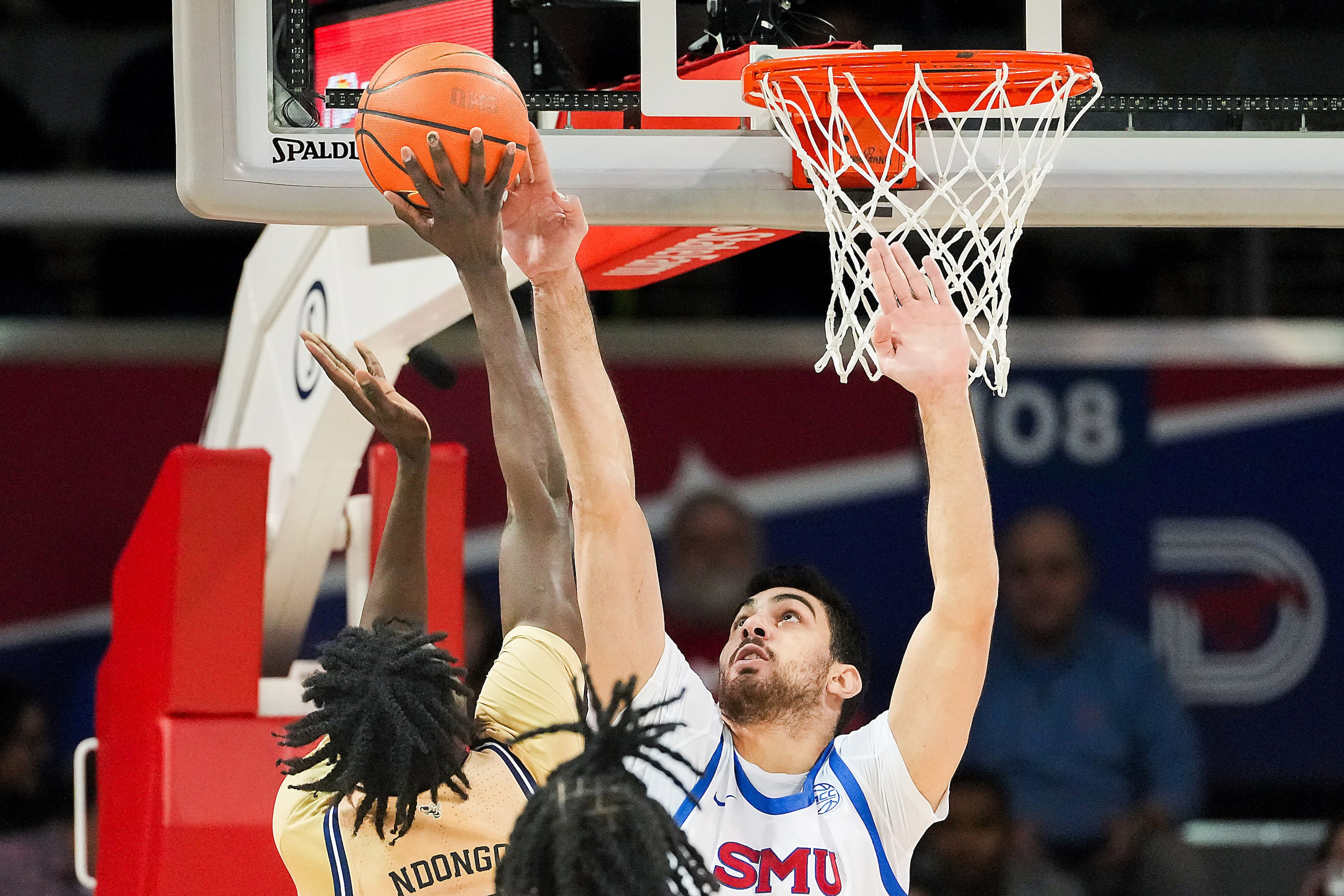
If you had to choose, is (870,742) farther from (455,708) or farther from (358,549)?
(358,549)

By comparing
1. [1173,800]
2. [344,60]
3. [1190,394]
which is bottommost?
[1173,800]

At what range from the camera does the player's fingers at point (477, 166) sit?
2.55 metres

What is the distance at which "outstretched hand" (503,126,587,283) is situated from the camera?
9.04 feet

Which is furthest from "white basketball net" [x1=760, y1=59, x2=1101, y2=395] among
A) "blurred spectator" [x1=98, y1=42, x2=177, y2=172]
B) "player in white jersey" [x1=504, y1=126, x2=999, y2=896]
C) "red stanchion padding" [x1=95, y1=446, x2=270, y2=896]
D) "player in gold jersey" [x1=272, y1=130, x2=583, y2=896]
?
"blurred spectator" [x1=98, y1=42, x2=177, y2=172]

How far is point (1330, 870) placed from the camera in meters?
6.19

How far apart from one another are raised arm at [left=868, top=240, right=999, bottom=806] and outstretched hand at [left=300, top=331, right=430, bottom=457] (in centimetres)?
108

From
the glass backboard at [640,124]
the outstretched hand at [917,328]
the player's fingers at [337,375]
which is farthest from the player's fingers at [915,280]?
the player's fingers at [337,375]

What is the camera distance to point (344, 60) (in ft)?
10.8

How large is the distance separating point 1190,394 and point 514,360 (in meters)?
4.89

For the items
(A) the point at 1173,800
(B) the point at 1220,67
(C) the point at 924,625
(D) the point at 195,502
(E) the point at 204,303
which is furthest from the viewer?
(E) the point at 204,303

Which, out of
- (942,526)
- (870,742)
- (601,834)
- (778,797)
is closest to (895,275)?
(942,526)

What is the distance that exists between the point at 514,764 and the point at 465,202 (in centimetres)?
90

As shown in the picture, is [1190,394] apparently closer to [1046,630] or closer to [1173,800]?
[1046,630]

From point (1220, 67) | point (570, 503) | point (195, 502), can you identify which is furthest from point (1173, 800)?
point (195, 502)
